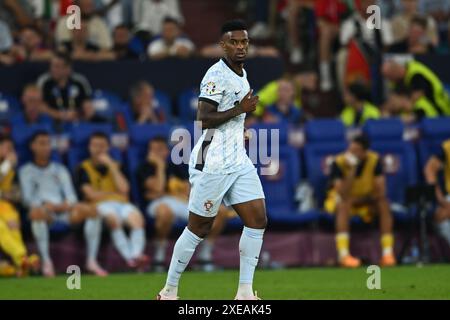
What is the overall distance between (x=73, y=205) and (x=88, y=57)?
3284mm

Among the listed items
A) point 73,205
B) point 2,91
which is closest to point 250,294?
point 73,205

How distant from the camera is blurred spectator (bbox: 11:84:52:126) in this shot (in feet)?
56.4

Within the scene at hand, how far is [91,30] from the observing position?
64.2 feet

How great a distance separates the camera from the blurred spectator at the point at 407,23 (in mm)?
20266

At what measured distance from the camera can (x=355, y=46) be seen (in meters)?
19.7

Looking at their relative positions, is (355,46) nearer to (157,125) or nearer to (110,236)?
(157,125)

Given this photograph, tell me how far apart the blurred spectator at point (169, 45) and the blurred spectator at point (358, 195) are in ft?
10.7

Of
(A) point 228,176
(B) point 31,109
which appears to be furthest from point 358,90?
(A) point 228,176

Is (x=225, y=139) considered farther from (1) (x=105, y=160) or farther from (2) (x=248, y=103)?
(1) (x=105, y=160)

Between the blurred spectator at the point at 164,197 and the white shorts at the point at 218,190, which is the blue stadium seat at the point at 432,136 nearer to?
the blurred spectator at the point at 164,197

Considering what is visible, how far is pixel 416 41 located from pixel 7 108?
6.52m

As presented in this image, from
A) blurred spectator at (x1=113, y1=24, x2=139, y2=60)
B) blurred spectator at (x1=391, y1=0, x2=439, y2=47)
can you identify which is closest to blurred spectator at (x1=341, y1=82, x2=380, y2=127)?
blurred spectator at (x1=391, y1=0, x2=439, y2=47)

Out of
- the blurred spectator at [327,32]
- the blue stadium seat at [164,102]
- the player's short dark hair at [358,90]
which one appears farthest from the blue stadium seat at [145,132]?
the blurred spectator at [327,32]

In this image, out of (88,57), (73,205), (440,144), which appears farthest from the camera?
(88,57)
